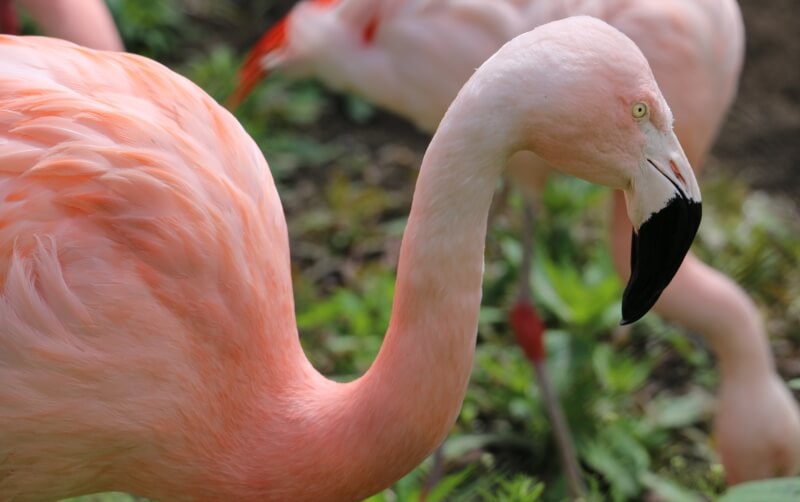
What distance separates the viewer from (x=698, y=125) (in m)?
3.39

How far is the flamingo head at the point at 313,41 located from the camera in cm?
364

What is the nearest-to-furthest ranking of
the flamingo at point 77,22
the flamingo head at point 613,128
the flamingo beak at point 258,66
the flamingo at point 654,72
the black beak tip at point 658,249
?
the flamingo head at point 613,128, the black beak tip at point 658,249, the flamingo at point 654,72, the flamingo at point 77,22, the flamingo beak at point 258,66

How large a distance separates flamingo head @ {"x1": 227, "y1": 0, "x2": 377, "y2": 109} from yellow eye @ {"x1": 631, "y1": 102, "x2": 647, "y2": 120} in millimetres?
1892

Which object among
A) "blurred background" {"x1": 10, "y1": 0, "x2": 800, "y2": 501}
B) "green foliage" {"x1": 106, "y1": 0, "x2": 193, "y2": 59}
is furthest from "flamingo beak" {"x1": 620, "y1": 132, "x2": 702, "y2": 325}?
"green foliage" {"x1": 106, "y1": 0, "x2": 193, "y2": 59}

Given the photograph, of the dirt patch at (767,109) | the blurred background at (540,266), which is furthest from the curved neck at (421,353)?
the dirt patch at (767,109)

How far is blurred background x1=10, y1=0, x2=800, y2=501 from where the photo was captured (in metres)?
3.73

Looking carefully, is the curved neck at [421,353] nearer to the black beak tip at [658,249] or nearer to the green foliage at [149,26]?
the black beak tip at [658,249]

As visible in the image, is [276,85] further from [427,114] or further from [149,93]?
[149,93]

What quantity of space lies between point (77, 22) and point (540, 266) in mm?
2000

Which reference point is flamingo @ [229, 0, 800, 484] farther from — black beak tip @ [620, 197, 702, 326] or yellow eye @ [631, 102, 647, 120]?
yellow eye @ [631, 102, 647, 120]

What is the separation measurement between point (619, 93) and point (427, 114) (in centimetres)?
190

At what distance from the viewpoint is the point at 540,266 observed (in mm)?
4348

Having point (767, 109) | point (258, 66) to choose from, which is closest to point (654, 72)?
point (258, 66)

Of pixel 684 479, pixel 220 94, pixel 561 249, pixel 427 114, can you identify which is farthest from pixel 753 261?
pixel 220 94
